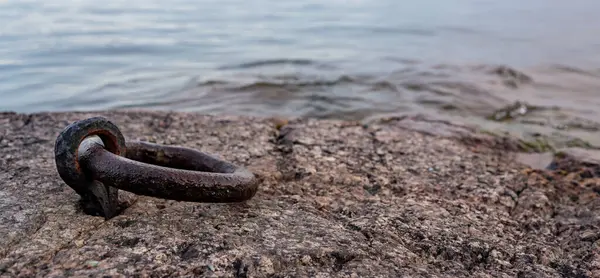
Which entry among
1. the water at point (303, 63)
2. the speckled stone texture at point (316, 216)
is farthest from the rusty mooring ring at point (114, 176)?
the water at point (303, 63)

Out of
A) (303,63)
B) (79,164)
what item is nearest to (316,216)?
(79,164)

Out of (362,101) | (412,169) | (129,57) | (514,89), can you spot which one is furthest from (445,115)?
(129,57)

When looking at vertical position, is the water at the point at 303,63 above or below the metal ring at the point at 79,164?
below

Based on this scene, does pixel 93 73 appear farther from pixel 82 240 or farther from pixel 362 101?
pixel 82 240

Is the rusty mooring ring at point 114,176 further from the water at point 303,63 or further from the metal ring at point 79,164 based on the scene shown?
the water at point 303,63

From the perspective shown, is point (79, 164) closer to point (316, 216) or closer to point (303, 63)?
point (316, 216)

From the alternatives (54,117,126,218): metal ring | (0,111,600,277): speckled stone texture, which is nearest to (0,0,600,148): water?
(0,111,600,277): speckled stone texture

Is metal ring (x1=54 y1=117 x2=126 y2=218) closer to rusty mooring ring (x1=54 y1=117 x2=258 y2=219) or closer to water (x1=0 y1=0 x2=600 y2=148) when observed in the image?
rusty mooring ring (x1=54 y1=117 x2=258 y2=219)
